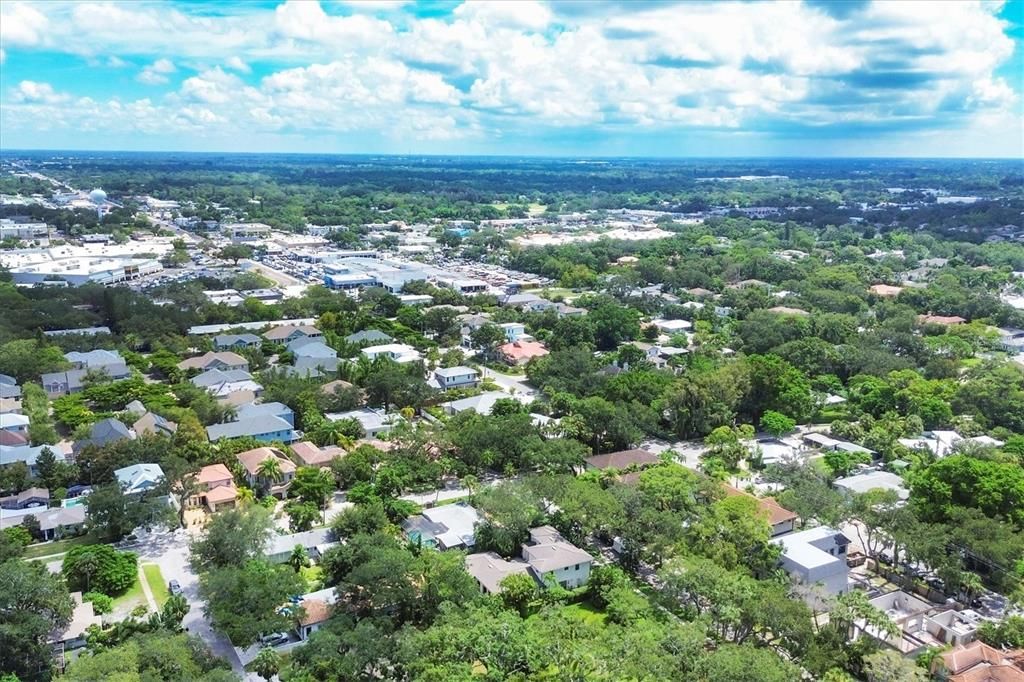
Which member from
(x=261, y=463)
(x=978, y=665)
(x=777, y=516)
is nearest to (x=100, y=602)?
(x=261, y=463)

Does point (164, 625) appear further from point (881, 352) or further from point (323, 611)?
point (881, 352)

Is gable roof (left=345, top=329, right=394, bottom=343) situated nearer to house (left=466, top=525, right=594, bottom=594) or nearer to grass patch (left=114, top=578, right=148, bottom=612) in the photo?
grass patch (left=114, top=578, right=148, bottom=612)

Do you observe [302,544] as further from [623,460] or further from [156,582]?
[623,460]

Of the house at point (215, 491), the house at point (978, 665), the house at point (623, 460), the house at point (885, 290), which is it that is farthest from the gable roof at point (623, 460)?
the house at point (885, 290)

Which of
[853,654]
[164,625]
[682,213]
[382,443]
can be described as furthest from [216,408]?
[682,213]

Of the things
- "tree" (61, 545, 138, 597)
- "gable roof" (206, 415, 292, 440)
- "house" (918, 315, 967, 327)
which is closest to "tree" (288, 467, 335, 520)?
"gable roof" (206, 415, 292, 440)

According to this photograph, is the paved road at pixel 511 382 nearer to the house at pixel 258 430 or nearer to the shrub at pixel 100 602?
the house at pixel 258 430
